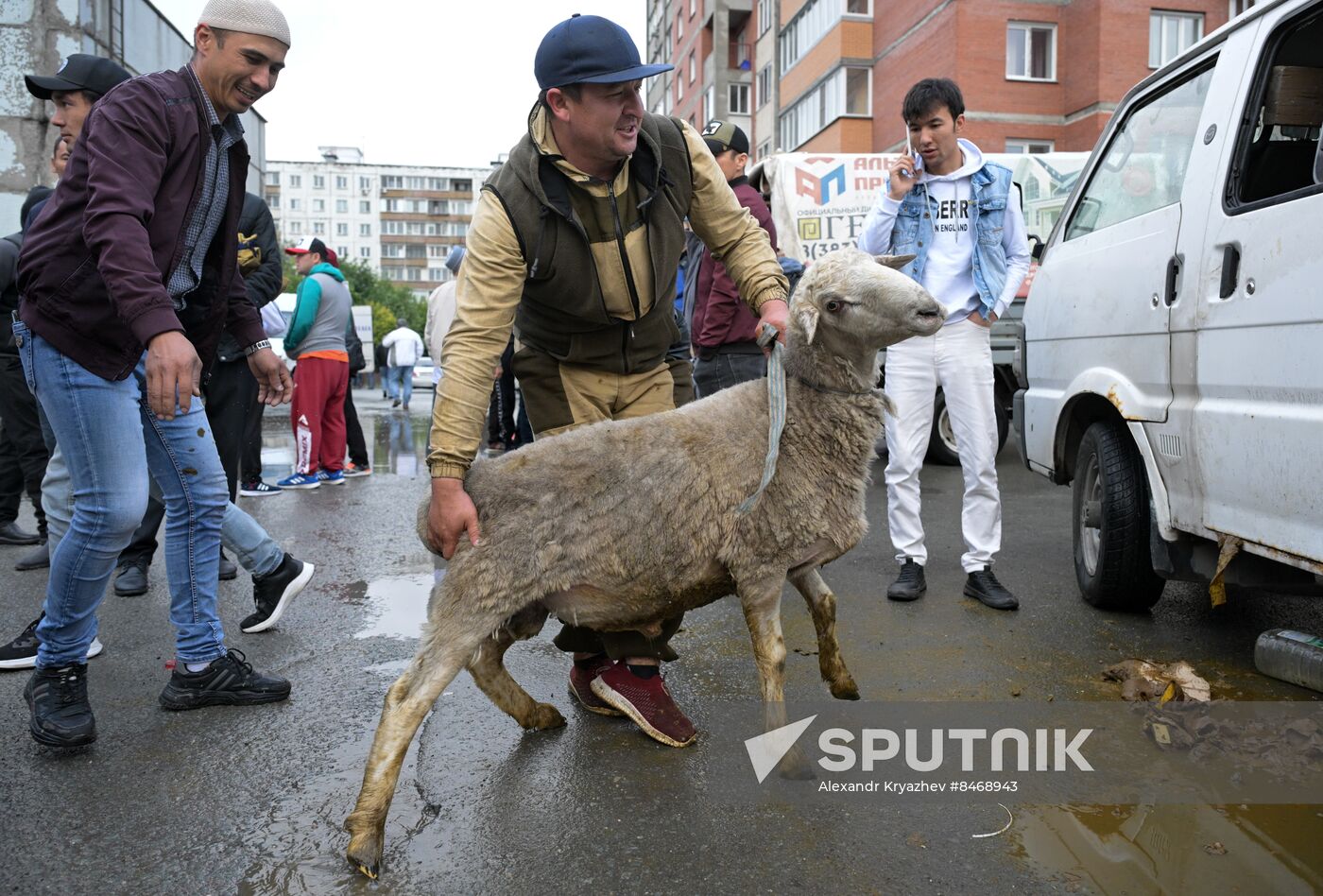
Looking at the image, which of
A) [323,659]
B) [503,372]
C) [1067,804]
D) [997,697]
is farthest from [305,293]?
[1067,804]

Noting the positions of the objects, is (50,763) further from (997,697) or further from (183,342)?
(997,697)

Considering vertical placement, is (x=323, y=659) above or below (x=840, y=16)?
below

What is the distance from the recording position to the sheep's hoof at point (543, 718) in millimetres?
3330

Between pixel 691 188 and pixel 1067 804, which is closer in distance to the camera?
pixel 1067 804

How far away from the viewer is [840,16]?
107 ft

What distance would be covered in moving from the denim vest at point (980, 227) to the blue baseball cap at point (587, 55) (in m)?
2.22

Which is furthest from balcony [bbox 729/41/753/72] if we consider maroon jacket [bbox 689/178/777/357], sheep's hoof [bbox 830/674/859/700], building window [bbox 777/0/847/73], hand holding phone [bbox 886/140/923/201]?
sheep's hoof [bbox 830/674/859/700]

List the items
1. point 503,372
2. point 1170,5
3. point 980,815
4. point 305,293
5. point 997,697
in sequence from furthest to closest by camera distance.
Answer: point 1170,5 → point 503,372 → point 305,293 → point 997,697 → point 980,815

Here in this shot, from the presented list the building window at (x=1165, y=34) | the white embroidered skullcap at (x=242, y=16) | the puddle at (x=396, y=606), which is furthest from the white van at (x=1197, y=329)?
the building window at (x=1165, y=34)

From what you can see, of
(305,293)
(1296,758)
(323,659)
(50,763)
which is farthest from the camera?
(305,293)

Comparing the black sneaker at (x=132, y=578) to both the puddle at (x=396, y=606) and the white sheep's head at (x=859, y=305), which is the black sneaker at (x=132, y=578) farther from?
the white sheep's head at (x=859, y=305)

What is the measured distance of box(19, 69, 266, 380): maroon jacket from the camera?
2.87 meters

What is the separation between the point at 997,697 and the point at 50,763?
10.2 ft

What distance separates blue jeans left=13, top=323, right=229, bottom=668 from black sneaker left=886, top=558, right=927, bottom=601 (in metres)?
2.97
